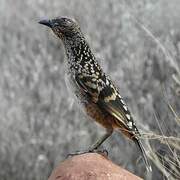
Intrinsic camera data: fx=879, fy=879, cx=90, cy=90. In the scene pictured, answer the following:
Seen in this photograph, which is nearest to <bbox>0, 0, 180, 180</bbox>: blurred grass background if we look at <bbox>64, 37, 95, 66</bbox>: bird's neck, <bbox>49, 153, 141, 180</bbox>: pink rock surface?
<bbox>64, 37, 95, 66</bbox>: bird's neck

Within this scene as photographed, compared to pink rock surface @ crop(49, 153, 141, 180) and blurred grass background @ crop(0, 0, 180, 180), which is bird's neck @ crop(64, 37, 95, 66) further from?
blurred grass background @ crop(0, 0, 180, 180)

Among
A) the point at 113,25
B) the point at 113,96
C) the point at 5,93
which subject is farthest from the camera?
the point at 113,25

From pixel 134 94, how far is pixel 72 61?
3.75m

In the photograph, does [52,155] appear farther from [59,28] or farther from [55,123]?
[59,28]

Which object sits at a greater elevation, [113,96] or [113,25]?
[113,25]

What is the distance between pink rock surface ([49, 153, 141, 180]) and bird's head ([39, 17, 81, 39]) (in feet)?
3.71

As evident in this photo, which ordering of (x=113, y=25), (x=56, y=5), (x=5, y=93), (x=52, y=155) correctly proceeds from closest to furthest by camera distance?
(x=52, y=155), (x=5, y=93), (x=113, y=25), (x=56, y=5)

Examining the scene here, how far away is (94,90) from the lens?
628cm

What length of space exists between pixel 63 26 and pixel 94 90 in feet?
1.77

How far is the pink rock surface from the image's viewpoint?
5453mm

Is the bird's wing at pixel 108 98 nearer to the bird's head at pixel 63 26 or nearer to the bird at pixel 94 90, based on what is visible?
the bird at pixel 94 90

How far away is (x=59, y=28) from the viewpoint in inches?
252

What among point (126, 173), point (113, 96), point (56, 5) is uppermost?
point (56, 5)

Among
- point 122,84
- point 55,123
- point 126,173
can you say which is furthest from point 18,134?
point 126,173
